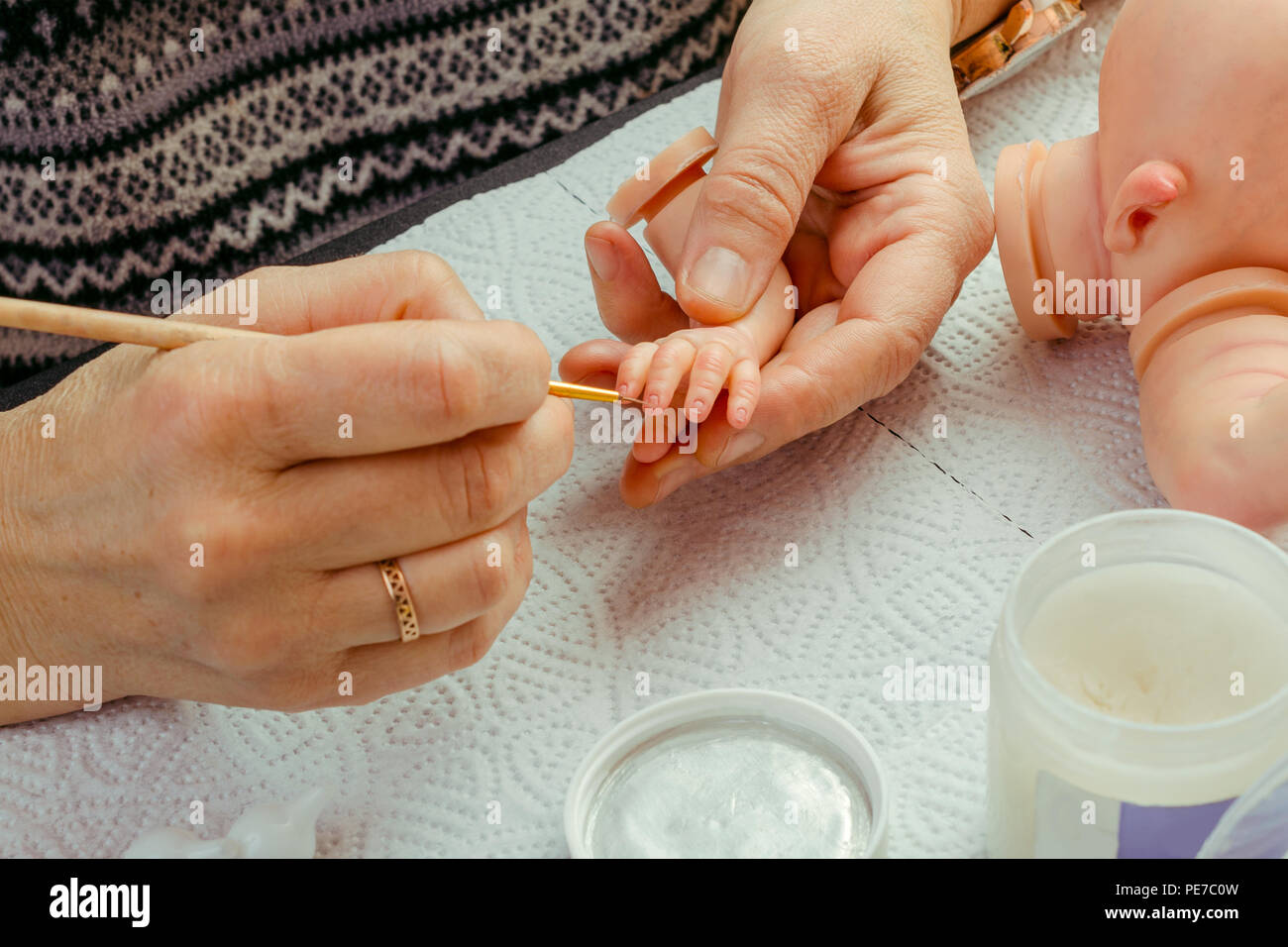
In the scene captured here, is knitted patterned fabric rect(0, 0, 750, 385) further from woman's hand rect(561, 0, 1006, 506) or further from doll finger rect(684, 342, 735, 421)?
doll finger rect(684, 342, 735, 421)

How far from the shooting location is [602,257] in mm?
783

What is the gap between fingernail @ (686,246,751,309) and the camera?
73cm

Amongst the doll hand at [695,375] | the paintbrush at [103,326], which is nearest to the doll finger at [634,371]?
the doll hand at [695,375]

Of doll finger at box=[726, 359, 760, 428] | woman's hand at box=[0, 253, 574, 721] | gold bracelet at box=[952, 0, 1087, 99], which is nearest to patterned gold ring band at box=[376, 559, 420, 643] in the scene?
woman's hand at box=[0, 253, 574, 721]

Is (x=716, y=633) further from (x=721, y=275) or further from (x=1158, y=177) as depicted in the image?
(x=1158, y=177)

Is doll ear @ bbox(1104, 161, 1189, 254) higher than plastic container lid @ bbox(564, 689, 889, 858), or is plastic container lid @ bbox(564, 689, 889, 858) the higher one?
doll ear @ bbox(1104, 161, 1189, 254)

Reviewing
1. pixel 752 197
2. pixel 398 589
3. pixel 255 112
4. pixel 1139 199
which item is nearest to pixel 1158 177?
pixel 1139 199

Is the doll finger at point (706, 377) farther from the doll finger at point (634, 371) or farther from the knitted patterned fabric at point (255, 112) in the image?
the knitted patterned fabric at point (255, 112)

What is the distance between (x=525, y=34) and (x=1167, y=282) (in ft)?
1.97

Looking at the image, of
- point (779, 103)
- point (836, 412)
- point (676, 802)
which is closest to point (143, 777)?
point (676, 802)

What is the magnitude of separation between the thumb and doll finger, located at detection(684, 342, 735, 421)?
68 mm

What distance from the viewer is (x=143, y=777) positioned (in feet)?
2.02

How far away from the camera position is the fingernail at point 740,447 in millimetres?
701
